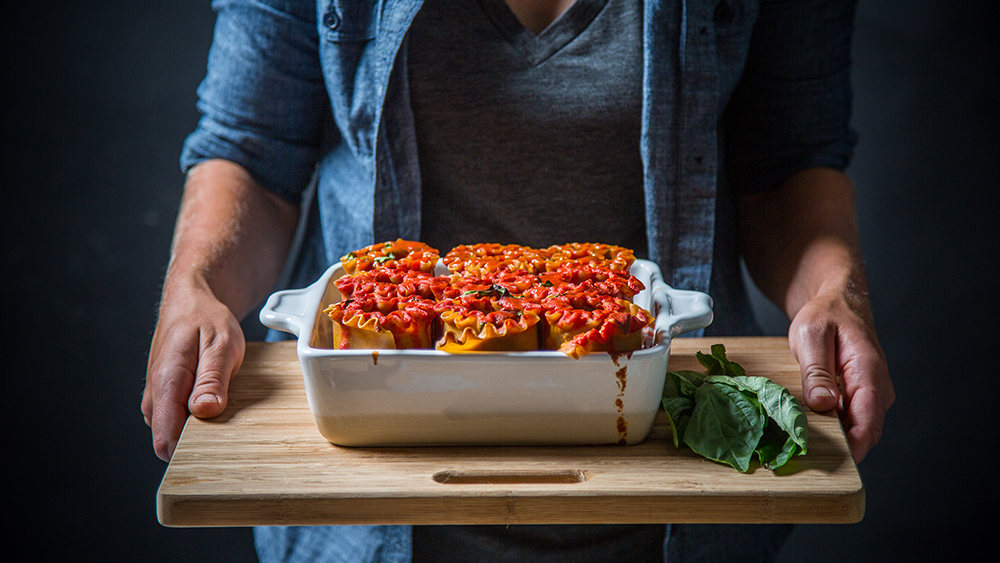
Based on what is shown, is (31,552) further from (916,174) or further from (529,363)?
(916,174)

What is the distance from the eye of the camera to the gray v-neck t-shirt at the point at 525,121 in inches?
44.3

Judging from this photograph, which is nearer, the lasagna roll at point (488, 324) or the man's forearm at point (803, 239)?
the lasagna roll at point (488, 324)

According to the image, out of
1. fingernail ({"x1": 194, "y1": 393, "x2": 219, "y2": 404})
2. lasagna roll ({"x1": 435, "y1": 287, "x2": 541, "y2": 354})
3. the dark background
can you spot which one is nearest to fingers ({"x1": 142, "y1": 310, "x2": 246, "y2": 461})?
fingernail ({"x1": 194, "y1": 393, "x2": 219, "y2": 404})

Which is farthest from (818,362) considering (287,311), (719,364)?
(287,311)

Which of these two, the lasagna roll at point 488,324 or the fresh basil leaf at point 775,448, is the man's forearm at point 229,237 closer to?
the lasagna roll at point 488,324

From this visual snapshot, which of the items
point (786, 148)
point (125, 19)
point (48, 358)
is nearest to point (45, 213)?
point (48, 358)

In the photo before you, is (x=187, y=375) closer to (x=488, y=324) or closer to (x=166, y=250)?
(x=488, y=324)

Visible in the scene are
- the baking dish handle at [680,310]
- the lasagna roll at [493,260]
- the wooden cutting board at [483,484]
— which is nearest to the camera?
the wooden cutting board at [483,484]

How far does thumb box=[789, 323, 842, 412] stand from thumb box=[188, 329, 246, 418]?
64 cm

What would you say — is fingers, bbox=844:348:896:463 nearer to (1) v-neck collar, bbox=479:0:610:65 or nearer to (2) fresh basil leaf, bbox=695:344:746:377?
(2) fresh basil leaf, bbox=695:344:746:377

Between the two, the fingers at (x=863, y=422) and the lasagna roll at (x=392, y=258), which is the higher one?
the lasagna roll at (x=392, y=258)

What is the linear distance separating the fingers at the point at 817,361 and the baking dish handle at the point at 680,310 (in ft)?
0.46

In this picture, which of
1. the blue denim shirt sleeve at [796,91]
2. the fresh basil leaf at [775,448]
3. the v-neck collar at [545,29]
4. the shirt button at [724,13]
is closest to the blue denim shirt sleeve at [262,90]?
the v-neck collar at [545,29]

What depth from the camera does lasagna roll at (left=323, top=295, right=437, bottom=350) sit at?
737 millimetres
